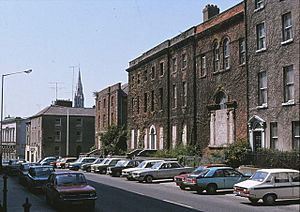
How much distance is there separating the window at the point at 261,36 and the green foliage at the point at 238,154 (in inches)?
264

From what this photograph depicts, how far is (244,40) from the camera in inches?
1436

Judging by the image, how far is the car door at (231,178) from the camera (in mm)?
25281

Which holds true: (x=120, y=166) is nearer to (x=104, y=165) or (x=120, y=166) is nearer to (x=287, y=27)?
(x=104, y=165)

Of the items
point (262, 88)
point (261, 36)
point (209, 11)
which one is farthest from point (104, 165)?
point (261, 36)

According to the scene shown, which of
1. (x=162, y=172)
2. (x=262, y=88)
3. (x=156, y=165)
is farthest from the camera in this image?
(x=156, y=165)

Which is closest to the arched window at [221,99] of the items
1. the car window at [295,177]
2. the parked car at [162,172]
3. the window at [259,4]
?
the parked car at [162,172]

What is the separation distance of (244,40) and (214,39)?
18.1 feet

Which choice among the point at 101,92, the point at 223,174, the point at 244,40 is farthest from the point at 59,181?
the point at 101,92

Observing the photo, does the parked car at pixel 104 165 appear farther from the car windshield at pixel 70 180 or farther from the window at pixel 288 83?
the car windshield at pixel 70 180

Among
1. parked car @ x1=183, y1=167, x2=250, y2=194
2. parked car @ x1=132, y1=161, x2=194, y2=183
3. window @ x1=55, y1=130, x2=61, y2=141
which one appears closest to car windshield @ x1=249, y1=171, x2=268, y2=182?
parked car @ x1=183, y1=167, x2=250, y2=194

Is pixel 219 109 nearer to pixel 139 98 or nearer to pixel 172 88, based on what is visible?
pixel 172 88

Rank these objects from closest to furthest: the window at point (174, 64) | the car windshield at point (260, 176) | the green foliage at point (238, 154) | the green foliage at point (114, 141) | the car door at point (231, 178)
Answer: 1. the car windshield at point (260, 176)
2. the car door at point (231, 178)
3. the green foliage at point (238, 154)
4. the window at point (174, 64)
5. the green foliage at point (114, 141)

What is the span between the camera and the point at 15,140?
378ft

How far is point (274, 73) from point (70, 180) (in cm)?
1546
